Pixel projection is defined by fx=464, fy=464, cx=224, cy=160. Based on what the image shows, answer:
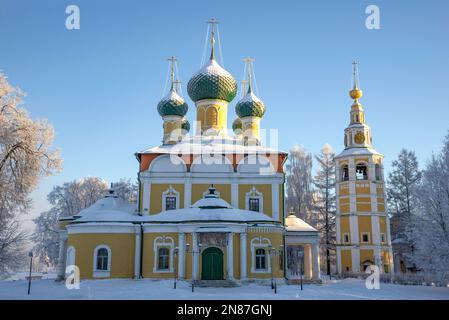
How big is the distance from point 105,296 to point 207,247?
22.5 feet

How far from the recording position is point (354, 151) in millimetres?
35688

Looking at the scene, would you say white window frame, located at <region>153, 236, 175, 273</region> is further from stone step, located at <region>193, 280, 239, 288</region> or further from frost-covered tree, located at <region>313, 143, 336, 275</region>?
frost-covered tree, located at <region>313, 143, 336, 275</region>

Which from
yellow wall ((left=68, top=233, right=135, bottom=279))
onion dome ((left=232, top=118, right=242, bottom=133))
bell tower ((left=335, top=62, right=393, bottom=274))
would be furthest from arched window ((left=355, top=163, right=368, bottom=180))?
yellow wall ((left=68, top=233, right=135, bottom=279))

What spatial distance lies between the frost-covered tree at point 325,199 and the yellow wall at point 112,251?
20365 millimetres

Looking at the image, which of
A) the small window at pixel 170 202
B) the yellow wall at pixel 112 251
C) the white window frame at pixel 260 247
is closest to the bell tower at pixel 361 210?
the white window frame at pixel 260 247

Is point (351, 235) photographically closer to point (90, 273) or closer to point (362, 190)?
point (362, 190)

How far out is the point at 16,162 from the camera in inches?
623

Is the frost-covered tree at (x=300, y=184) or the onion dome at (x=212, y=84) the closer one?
the onion dome at (x=212, y=84)

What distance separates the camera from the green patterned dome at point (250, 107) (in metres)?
32.8

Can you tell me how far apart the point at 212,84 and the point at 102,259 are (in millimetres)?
13477

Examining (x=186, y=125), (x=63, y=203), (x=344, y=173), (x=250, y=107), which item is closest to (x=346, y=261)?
(x=344, y=173)

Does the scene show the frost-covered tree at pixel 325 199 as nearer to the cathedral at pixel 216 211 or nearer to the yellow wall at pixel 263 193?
the cathedral at pixel 216 211

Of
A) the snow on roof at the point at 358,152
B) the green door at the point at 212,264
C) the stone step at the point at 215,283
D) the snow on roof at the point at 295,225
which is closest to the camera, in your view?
the stone step at the point at 215,283

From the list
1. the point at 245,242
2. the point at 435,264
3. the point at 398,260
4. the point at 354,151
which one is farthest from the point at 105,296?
the point at 398,260
